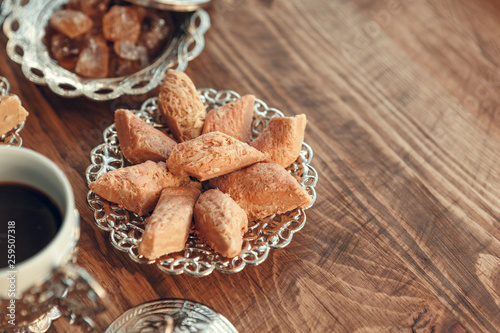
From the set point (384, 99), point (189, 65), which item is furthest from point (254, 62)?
point (384, 99)

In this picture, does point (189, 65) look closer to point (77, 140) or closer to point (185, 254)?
point (77, 140)

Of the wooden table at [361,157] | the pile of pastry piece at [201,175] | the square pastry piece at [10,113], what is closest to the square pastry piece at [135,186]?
the pile of pastry piece at [201,175]

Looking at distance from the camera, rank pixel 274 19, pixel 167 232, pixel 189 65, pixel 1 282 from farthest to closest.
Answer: pixel 274 19 → pixel 189 65 → pixel 167 232 → pixel 1 282

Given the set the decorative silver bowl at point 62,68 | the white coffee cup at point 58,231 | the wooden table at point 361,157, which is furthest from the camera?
the decorative silver bowl at point 62,68

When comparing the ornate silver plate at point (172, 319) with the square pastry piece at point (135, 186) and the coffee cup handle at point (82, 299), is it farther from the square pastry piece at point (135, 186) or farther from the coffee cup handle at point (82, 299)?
the square pastry piece at point (135, 186)

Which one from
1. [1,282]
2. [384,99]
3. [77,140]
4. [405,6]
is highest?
[405,6]

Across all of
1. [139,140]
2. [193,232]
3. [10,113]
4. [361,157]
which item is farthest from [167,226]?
[361,157]

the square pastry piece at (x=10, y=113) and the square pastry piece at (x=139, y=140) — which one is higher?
the square pastry piece at (x=139, y=140)

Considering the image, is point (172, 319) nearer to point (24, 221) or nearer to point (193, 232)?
point (193, 232)
